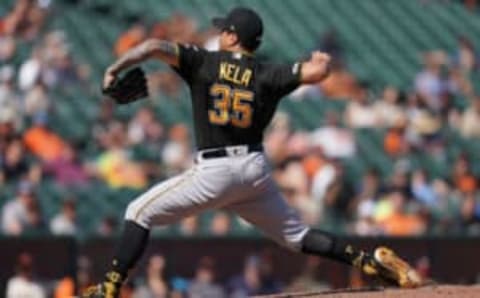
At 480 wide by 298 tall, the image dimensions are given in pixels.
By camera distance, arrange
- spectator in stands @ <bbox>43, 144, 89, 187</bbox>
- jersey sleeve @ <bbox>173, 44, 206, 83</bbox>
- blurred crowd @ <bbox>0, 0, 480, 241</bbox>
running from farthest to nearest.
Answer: spectator in stands @ <bbox>43, 144, 89, 187</bbox> → blurred crowd @ <bbox>0, 0, 480, 241</bbox> → jersey sleeve @ <bbox>173, 44, 206, 83</bbox>

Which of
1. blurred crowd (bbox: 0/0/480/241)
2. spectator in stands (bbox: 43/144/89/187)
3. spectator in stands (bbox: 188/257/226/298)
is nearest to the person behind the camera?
spectator in stands (bbox: 188/257/226/298)

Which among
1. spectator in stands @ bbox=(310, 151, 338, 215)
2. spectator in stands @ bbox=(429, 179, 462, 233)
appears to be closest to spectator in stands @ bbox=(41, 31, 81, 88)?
spectator in stands @ bbox=(310, 151, 338, 215)

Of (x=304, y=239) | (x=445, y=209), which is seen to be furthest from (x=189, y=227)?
(x=304, y=239)

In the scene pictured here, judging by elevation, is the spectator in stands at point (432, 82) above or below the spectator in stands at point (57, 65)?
below

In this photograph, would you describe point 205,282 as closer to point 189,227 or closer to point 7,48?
point 189,227

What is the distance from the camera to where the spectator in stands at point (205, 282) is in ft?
36.2

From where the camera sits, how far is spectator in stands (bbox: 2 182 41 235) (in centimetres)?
1158

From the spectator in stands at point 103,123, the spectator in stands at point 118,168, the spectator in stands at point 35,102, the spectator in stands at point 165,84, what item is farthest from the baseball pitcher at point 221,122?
the spectator in stands at point 165,84

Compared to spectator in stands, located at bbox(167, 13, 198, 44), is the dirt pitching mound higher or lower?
lower

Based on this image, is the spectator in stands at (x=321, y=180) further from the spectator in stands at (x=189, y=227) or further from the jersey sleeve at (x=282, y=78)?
the jersey sleeve at (x=282, y=78)

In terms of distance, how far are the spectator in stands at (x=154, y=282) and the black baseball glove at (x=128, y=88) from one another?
141 inches

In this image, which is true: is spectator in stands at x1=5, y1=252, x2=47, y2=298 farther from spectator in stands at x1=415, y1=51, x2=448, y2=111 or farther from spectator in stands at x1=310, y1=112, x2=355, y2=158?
spectator in stands at x1=415, y1=51, x2=448, y2=111

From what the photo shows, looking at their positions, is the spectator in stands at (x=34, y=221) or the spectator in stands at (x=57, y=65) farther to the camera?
the spectator in stands at (x=57, y=65)

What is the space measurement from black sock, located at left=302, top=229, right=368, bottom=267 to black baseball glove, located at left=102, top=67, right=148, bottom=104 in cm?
121
